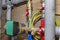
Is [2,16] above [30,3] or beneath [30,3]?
beneath

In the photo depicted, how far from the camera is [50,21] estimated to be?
0.78m

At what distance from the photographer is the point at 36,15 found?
0.95m

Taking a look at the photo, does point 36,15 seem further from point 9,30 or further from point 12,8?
point 12,8

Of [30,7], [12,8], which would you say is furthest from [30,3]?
[12,8]

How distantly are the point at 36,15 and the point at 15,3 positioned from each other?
0.30m

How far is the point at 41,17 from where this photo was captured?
0.94 meters

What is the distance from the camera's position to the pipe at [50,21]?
77cm

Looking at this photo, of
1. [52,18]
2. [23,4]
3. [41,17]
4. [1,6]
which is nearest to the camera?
[52,18]

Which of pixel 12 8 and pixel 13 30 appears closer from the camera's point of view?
pixel 13 30

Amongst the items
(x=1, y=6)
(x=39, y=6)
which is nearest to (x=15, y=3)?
(x=1, y=6)

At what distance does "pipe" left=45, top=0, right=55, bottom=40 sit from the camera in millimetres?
775

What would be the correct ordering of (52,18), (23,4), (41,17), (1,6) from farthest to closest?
(1,6) → (23,4) → (41,17) → (52,18)

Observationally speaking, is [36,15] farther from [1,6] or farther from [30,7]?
[1,6]

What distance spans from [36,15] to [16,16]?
0.95ft
